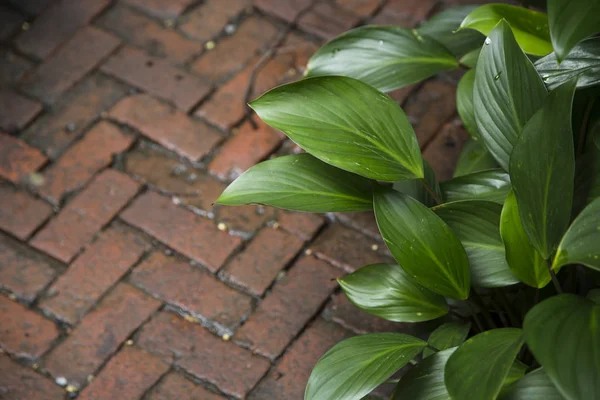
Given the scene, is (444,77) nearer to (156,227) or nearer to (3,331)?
(156,227)

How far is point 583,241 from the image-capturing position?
1.21 m

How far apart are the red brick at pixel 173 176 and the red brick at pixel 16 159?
263mm

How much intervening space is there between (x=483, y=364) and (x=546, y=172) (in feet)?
1.12

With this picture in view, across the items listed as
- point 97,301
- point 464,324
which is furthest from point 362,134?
point 97,301

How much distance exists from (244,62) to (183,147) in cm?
39

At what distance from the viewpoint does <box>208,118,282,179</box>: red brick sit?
220cm

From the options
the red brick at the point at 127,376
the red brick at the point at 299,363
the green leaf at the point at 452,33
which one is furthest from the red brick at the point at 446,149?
the red brick at the point at 127,376

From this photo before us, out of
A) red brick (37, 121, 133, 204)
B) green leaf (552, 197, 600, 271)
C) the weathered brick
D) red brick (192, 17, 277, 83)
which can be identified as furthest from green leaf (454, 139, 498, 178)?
the weathered brick

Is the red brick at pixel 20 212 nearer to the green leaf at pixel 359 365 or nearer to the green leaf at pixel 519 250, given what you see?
the green leaf at pixel 359 365

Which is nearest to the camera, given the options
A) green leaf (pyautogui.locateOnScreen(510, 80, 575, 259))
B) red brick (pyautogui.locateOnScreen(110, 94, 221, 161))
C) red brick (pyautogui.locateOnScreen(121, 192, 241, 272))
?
green leaf (pyautogui.locateOnScreen(510, 80, 575, 259))

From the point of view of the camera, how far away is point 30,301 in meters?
1.95

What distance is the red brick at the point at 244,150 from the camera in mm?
2203

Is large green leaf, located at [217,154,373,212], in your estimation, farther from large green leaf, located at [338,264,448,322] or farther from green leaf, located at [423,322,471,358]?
green leaf, located at [423,322,471,358]

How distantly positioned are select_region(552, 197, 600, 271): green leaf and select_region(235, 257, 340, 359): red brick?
2.39ft
